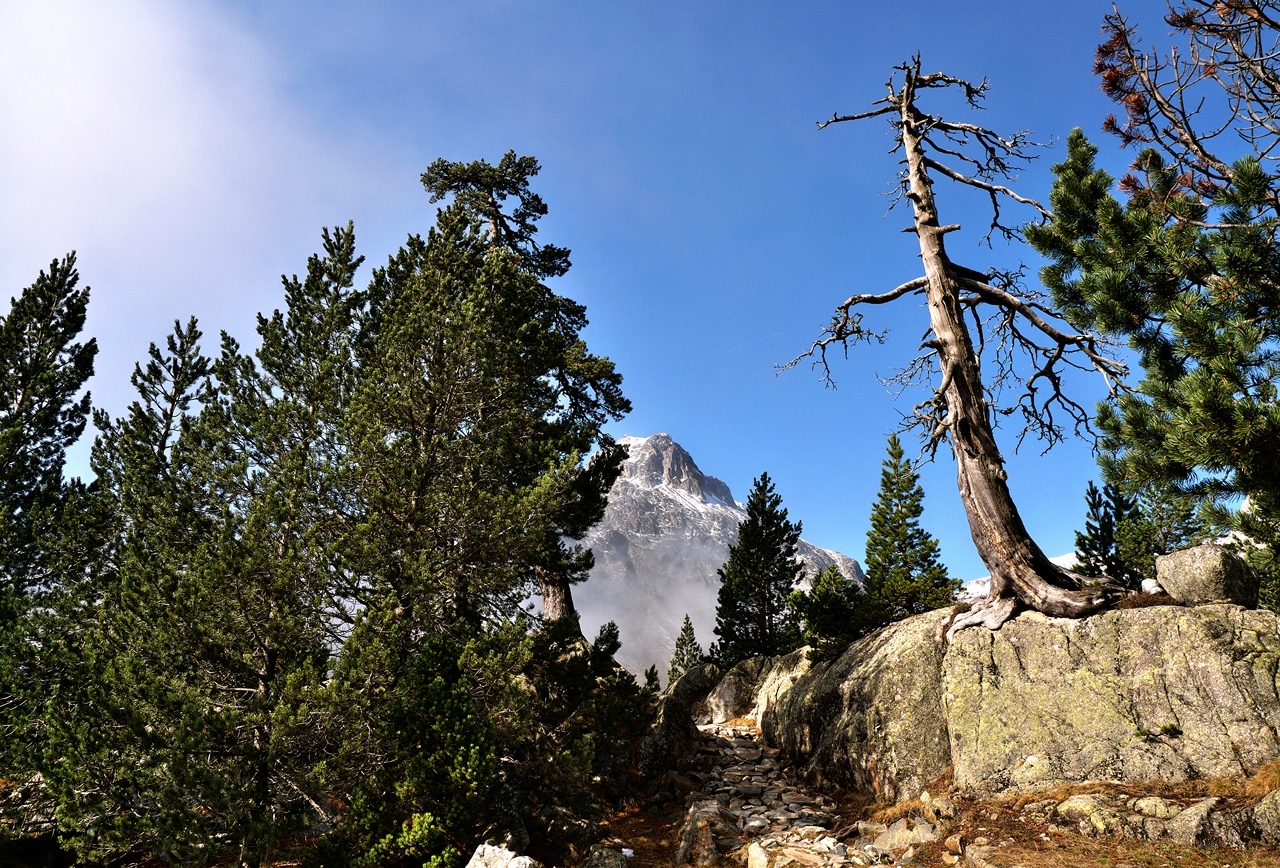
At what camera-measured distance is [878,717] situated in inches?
410

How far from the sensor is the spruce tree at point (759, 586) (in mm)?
22109

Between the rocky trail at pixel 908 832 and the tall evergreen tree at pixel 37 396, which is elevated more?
the tall evergreen tree at pixel 37 396

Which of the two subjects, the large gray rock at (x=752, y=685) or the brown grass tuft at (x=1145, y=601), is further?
the large gray rock at (x=752, y=685)

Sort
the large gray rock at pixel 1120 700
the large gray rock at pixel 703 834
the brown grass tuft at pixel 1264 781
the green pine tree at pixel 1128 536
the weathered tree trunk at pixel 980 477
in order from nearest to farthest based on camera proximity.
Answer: the brown grass tuft at pixel 1264 781 → the large gray rock at pixel 1120 700 → the large gray rock at pixel 703 834 → the weathered tree trunk at pixel 980 477 → the green pine tree at pixel 1128 536

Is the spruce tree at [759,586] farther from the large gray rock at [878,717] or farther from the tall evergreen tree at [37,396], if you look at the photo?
the tall evergreen tree at [37,396]

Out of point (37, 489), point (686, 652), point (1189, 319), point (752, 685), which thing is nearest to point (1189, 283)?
point (1189, 319)

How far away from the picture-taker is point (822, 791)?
1095cm

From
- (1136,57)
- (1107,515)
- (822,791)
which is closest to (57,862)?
(822,791)

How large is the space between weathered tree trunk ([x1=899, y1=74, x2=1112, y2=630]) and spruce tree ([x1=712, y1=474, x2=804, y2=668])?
11570 millimetres

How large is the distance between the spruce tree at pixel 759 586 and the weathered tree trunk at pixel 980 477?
456 inches

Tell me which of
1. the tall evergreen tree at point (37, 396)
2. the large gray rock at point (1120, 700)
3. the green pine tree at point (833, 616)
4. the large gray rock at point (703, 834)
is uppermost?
the tall evergreen tree at point (37, 396)

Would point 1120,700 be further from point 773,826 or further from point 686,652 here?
point 686,652

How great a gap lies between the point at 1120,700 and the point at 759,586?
1452cm

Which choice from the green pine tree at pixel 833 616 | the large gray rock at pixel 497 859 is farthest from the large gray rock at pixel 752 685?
the large gray rock at pixel 497 859
